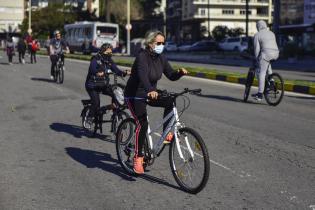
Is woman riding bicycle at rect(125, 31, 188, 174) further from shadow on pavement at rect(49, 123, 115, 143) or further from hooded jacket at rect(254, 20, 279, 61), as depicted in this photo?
hooded jacket at rect(254, 20, 279, 61)

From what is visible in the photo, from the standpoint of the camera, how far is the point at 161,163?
7.41 m

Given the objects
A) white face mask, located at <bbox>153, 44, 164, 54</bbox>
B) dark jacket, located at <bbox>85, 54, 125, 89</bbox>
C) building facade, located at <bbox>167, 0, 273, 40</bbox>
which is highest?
building facade, located at <bbox>167, 0, 273, 40</bbox>

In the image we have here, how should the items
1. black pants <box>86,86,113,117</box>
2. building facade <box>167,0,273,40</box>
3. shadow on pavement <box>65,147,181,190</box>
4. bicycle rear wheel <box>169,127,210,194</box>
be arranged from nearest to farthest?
1. bicycle rear wheel <box>169,127,210,194</box>
2. shadow on pavement <box>65,147,181,190</box>
3. black pants <box>86,86,113,117</box>
4. building facade <box>167,0,273,40</box>

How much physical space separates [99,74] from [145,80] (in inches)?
136

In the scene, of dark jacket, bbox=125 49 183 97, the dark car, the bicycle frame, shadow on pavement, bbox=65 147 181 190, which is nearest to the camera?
the bicycle frame

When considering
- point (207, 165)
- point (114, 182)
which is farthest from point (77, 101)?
point (207, 165)

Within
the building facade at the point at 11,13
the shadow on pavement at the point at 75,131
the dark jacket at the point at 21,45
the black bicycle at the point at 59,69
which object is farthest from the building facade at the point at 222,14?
the shadow on pavement at the point at 75,131

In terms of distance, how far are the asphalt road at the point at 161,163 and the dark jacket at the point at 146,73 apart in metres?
1.03

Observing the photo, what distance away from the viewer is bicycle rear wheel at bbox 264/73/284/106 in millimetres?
13375

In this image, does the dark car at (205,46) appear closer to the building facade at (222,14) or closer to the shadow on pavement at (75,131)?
the building facade at (222,14)

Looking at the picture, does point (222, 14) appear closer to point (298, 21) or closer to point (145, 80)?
point (298, 21)

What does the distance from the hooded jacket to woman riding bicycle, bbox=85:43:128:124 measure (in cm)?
482

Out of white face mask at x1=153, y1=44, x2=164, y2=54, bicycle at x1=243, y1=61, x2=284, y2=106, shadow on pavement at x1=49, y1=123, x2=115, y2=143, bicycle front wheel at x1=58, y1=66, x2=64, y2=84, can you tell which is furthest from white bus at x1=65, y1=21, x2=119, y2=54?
white face mask at x1=153, y1=44, x2=164, y2=54

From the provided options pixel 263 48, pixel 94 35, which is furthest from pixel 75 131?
pixel 94 35
